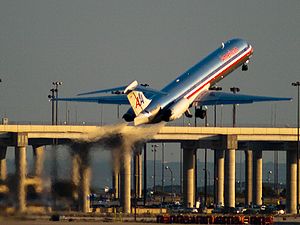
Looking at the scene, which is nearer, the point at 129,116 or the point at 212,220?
the point at 129,116

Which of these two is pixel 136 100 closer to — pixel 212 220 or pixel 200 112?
pixel 200 112

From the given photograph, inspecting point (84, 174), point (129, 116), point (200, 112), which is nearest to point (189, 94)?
point (200, 112)

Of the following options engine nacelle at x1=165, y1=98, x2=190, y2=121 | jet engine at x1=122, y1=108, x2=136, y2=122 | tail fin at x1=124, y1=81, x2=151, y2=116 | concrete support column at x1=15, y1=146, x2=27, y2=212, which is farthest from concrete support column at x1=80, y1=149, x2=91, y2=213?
engine nacelle at x1=165, y1=98, x2=190, y2=121

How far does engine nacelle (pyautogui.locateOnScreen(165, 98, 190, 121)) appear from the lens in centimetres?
15225

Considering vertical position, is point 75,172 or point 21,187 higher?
point 75,172

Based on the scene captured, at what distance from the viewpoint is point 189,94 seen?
162375 mm

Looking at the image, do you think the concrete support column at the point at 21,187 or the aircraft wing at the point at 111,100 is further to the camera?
the aircraft wing at the point at 111,100

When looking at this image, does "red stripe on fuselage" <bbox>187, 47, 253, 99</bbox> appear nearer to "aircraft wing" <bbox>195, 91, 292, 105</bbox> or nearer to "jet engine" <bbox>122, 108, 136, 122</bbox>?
"aircraft wing" <bbox>195, 91, 292, 105</bbox>

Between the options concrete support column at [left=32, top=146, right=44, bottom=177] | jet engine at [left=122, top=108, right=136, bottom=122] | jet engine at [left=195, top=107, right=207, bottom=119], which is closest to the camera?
concrete support column at [left=32, top=146, right=44, bottom=177]

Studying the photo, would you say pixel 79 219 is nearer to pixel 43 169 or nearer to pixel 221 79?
pixel 221 79

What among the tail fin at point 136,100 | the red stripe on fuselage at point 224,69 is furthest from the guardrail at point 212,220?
the tail fin at point 136,100

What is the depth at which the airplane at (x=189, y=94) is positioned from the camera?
148 m

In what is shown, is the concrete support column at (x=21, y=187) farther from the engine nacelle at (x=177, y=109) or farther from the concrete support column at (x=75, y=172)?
the engine nacelle at (x=177, y=109)

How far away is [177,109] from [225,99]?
14.5 m
